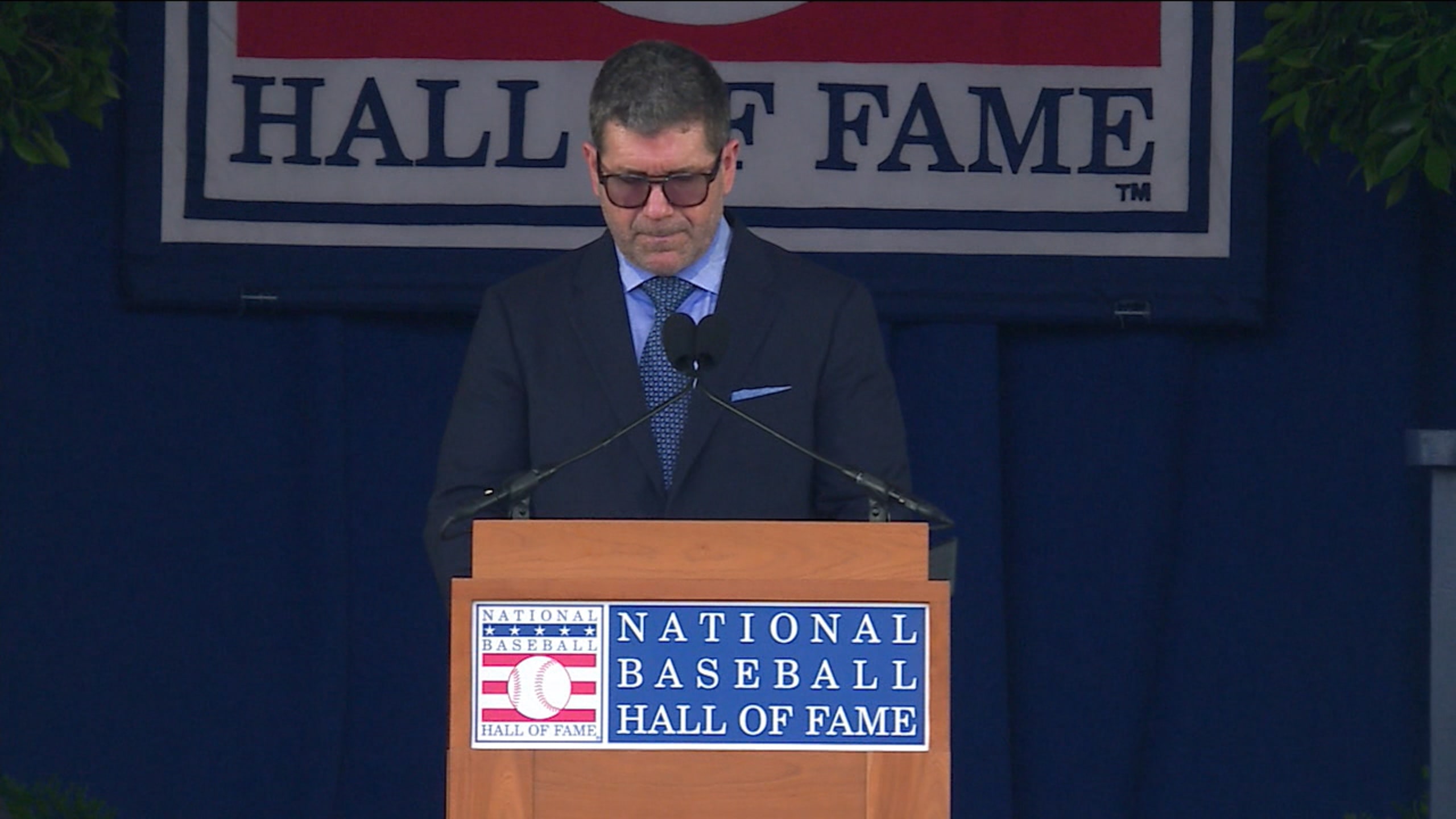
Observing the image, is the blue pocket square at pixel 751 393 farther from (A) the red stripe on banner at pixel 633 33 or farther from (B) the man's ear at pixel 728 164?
(A) the red stripe on banner at pixel 633 33

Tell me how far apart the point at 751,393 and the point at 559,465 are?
41 centimetres

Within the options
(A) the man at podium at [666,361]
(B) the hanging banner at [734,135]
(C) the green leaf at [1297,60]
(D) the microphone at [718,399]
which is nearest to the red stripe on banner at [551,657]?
(D) the microphone at [718,399]

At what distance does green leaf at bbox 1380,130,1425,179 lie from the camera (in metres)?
2.95

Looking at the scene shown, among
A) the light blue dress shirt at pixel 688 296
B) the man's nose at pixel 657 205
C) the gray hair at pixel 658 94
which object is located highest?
the gray hair at pixel 658 94

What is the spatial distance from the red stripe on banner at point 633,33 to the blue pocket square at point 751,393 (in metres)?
1.43

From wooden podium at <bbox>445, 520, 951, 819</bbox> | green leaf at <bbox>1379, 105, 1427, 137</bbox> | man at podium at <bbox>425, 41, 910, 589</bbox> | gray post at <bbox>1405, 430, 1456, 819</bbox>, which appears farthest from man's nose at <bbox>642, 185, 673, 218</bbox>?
green leaf at <bbox>1379, 105, 1427, 137</bbox>

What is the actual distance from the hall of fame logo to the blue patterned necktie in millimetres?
506

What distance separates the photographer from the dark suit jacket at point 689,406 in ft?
6.81

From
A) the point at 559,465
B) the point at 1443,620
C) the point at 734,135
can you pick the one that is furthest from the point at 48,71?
the point at 1443,620

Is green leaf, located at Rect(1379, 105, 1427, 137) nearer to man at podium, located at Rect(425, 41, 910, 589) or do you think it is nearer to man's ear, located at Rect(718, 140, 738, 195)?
man at podium, located at Rect(425, 41, 910, 589)

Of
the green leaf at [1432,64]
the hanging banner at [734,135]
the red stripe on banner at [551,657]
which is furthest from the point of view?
the hanging banner at [734,135]

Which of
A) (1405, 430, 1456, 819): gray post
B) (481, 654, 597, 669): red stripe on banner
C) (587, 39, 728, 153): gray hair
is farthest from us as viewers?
(1405, 430, 1456, 819): gray post

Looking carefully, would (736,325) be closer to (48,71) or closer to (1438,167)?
(1438,167)

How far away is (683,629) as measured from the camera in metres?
1.58
